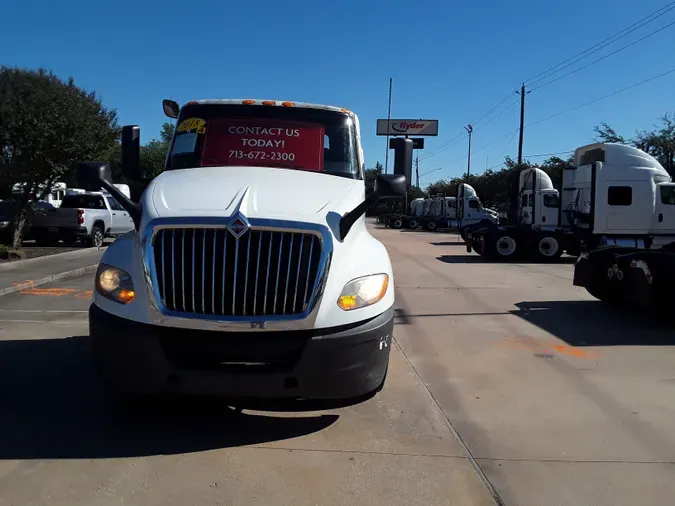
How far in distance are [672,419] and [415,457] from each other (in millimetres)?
2369

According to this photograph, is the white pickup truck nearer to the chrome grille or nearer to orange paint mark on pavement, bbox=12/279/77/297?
orange paint mark on pavement, bbox=12/279/77/297

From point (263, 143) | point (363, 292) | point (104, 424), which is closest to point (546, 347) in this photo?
point (363, 292)

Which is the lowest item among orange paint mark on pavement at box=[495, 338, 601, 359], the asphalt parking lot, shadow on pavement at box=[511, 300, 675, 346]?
the asphalt parking lot

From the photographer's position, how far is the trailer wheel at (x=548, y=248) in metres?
20.6

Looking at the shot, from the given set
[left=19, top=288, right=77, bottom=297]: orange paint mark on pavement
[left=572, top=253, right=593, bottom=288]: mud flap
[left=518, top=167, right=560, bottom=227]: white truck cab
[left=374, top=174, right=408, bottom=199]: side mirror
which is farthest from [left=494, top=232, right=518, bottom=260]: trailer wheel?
[left=374, top=174, right=408, bottom=199]: side mirror

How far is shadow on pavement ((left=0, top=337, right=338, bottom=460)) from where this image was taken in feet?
13.4

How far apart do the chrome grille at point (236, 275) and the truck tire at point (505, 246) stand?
17501 mm

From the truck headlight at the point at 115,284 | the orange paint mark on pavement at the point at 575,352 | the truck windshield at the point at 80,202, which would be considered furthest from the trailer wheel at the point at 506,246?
the truck headlight at the point at 115,284

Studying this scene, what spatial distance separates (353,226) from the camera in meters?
4.57

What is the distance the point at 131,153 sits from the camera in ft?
19.7

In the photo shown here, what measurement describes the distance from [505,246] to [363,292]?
17467 mm

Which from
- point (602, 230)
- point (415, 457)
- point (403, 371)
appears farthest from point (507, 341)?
point (602, 230)

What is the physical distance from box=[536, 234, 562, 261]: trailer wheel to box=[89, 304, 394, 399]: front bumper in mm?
18031

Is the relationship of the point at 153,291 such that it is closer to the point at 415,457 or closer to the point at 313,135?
the point at 415,457
